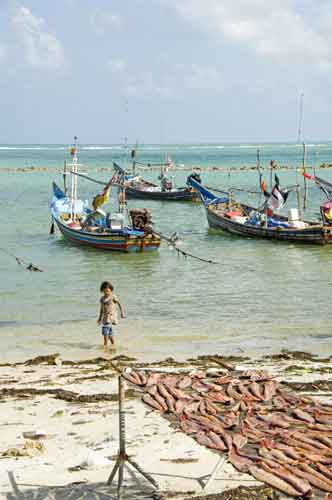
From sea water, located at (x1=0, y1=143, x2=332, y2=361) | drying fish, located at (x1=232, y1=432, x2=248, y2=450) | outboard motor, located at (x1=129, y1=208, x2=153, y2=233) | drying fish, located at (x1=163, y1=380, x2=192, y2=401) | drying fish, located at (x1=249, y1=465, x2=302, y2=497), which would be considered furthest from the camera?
outboard motor, located at (x1=129, y1=208, x2=153, y2=233)

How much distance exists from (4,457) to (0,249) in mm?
21105

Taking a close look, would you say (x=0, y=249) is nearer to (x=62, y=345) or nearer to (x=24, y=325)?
(x=24, y=325)

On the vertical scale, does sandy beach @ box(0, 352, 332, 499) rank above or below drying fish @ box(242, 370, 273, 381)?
below

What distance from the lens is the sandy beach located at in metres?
7.11

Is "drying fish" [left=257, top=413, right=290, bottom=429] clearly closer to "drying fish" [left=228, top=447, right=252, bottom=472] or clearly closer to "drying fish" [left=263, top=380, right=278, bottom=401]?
"drying fish" [left=263, top=380, right=278, bottom=401]

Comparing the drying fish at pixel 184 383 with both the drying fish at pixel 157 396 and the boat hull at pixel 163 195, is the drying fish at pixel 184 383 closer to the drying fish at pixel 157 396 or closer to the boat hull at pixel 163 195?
the drying fish at pixel 157 396

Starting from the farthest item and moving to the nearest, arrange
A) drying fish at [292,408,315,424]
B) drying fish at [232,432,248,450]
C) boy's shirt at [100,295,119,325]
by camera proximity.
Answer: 1. boy's shirt at [100,295,119,325]
2. drying fish at [292,408,315,424]
3. drying fish at [232,432,248,450]

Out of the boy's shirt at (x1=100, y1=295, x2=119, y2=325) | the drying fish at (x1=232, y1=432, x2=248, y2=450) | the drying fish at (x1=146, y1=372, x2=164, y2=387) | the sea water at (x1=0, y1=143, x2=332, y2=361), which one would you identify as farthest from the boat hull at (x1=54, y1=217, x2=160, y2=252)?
the drying fish at (x1=232, y1=432, x2=248, y2=450)

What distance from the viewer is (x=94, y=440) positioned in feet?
27.8

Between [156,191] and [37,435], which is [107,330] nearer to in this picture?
[37,435]

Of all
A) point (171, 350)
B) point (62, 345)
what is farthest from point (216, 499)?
point (62, 345)

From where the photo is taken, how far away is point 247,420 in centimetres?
777

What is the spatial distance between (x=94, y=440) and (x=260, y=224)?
22.6 metres

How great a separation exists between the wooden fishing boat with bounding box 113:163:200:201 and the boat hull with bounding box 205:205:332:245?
15.5 metres
